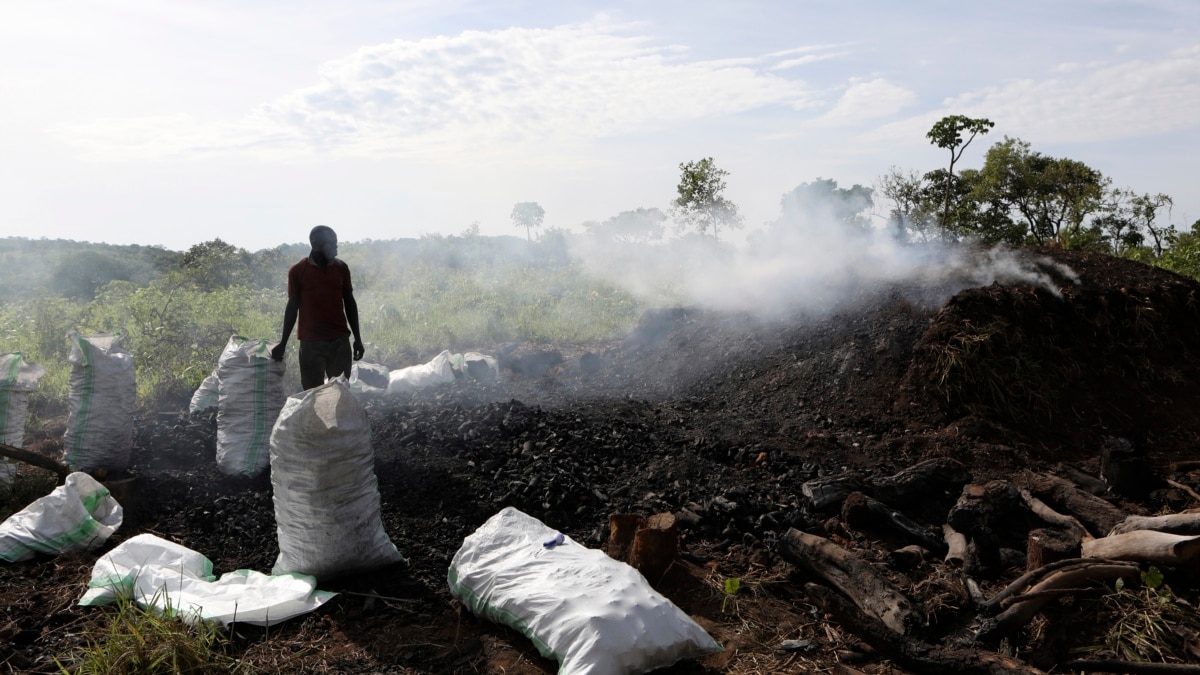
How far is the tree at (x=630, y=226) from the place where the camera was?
27133mm

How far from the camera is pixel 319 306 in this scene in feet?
16.2

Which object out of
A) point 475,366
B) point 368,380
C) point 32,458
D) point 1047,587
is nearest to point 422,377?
point 368,380

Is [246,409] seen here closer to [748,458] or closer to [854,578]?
[748,458]

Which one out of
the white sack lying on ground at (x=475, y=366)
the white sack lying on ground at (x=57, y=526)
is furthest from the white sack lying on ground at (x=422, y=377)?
the white sack lying on ground at (x=57, y=526)

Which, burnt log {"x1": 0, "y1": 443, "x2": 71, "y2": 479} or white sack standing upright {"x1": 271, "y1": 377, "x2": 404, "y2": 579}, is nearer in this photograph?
white sack standing upright {"x1": 271, "y1": 377, "x2": 404, "y2": 579}

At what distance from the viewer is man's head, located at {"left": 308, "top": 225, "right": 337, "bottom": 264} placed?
4.78 metres

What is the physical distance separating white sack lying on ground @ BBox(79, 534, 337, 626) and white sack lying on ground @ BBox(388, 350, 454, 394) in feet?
14.6

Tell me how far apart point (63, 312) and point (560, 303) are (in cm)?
792

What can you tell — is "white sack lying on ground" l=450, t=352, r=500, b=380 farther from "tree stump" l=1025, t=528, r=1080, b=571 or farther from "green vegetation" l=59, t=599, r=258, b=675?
"tree stump" l=1025, t=528, r=1080, b=571

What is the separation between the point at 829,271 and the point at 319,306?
276 inches

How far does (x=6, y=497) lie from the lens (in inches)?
→ 177

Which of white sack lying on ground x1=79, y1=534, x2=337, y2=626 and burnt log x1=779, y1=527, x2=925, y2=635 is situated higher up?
white sack lying on ground x1=79, y1=534, x2=337, y2=626

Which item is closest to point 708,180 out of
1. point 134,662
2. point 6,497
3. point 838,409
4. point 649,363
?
point 649,363

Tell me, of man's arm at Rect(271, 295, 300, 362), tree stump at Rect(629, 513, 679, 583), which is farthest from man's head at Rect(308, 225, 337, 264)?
tree stump at Rect(629, 513, 679, 583)
